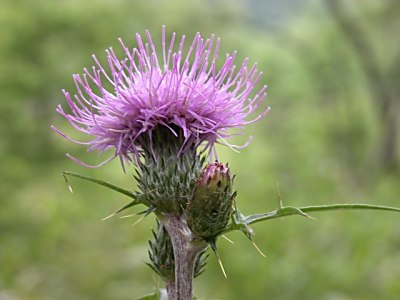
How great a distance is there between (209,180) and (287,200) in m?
5.79

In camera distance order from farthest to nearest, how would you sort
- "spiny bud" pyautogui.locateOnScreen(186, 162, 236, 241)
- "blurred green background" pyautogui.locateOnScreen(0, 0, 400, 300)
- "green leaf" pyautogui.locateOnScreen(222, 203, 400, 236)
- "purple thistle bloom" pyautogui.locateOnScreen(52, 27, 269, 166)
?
"blurred green background" pyautogui.locateOnScreen(0, 0, 400, 300) < "purple thistle bloom" pyautogui.locateOnScreen(52, 27, 269, 166) < "spiny bud" pyautogui.locateOnScreen(186, 162, 236, 241) < "green leaf" pyautogui.locateOnScreen(222, 203, 400, 236)

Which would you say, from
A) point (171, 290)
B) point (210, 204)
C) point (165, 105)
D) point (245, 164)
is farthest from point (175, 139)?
point (245, 164)

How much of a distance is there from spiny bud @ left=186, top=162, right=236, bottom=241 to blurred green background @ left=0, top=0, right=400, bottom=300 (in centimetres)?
37

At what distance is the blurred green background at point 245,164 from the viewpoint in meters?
5.47

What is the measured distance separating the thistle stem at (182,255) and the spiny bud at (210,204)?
68 mm

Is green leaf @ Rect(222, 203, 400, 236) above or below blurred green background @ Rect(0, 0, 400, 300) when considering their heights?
below

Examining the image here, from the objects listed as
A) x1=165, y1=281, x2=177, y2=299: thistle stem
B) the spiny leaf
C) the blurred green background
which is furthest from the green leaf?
the blurred green background

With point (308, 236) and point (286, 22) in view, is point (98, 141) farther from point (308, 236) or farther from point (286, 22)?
point (286, 22)

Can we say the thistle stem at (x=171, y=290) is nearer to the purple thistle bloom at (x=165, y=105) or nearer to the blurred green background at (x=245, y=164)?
the blurred green background at (x=245, y=164)

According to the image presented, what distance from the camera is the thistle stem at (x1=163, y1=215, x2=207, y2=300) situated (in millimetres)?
1992

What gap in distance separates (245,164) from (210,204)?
10888mm

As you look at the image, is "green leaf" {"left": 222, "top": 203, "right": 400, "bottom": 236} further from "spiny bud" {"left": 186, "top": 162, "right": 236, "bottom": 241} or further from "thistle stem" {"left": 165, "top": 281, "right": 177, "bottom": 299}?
"thistle stem" {"left": 165, "top": 281, "right": 177, "bottom": 299}

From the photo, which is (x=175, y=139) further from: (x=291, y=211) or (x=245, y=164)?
(x=245, y=164)

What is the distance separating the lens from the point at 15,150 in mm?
11703
